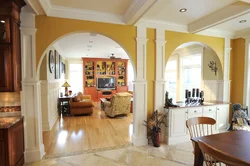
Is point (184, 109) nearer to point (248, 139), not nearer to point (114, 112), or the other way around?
point (248, 139)

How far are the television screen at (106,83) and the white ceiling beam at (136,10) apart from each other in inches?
243

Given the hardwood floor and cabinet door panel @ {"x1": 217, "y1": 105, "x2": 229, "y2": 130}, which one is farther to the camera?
cabinet door panel @ {"x1": 217, "y1": 105, "x2": 229, "y2": 130}

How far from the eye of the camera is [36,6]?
2.32 m

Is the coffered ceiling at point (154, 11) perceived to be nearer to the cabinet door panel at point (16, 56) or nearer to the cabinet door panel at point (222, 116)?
the cabinet door panel at point (16, 56)

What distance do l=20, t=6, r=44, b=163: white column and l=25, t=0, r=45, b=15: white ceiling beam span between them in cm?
12

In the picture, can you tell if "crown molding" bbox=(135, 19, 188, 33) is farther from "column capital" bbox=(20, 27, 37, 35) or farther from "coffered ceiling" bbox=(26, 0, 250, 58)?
"column capital" bbox=(20, 27, 37, 35)

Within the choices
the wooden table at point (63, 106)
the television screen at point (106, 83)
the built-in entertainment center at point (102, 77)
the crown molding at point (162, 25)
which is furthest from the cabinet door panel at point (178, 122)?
the television screen at point (106, 83)

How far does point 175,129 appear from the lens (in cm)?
334

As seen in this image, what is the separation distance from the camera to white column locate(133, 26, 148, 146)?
10.5ft

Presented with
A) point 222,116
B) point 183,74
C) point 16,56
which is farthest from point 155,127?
point 183,74

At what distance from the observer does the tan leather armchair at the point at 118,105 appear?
17.3 ft

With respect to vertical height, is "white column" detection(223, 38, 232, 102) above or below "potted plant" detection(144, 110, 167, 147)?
above

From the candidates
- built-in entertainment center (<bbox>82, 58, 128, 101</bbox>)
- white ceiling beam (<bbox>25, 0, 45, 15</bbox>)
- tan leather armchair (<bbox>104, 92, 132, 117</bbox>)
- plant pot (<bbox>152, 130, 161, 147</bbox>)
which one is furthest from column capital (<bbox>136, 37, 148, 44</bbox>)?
built-in entertainment center (<bbox>82, 58, 128, 101</bbox>)

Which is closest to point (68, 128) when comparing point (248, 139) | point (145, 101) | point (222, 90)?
point (145, 101)
